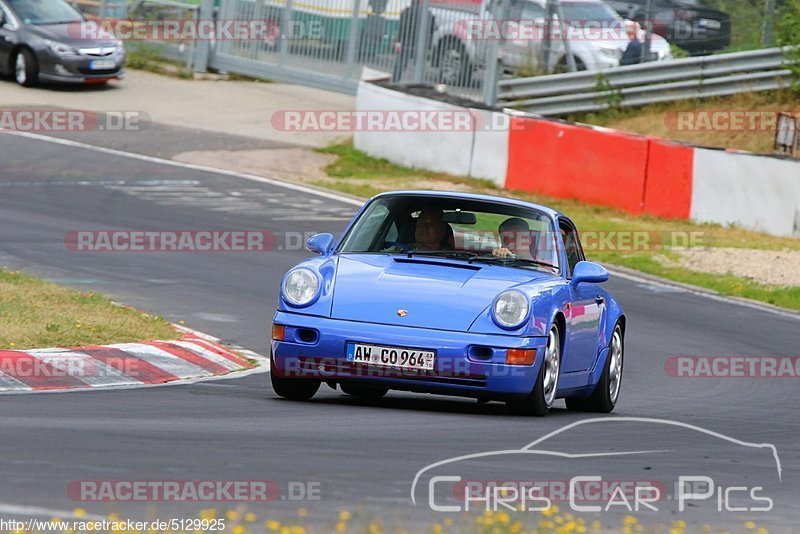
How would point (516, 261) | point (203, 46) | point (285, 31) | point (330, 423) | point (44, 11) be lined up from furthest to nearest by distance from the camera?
point (203, 46) < point (285, 31) < point (44, 11) < point (516, 261) < point (330, 423)

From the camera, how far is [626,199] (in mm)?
21312

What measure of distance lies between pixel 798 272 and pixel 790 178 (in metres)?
2.42

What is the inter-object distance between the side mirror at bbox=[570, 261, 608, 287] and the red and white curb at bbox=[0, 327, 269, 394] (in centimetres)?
247

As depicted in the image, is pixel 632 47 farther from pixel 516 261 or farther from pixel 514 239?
pixel 516 261

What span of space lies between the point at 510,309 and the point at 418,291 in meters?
0.53

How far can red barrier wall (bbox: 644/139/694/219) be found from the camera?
20.8m

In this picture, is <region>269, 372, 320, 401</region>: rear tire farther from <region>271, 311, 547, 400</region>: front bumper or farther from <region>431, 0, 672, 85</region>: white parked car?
<region>431, 0, 672, 85</region>: white parked car

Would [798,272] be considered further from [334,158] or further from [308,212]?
[334,158]

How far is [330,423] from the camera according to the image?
7.87 m
